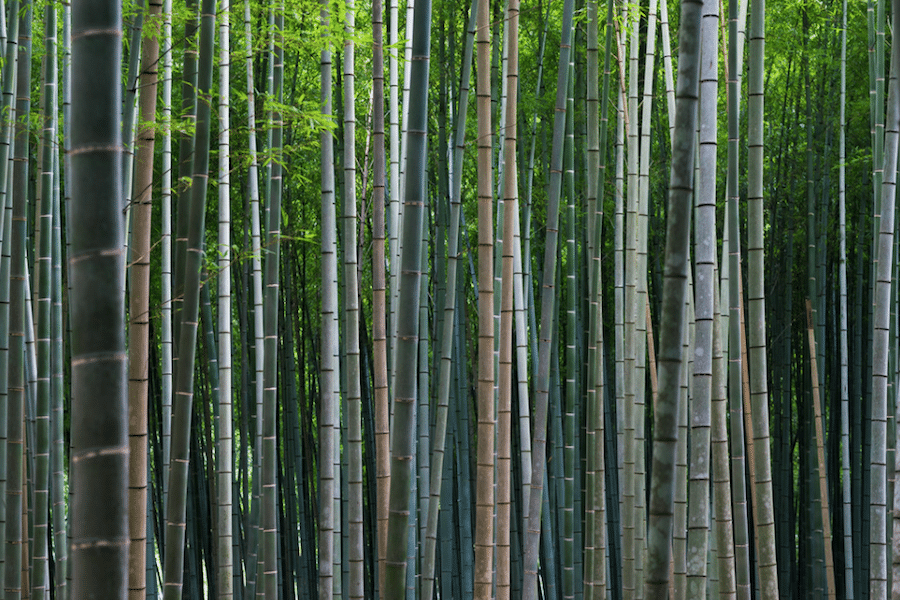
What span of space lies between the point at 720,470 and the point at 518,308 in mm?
1631

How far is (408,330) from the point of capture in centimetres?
209

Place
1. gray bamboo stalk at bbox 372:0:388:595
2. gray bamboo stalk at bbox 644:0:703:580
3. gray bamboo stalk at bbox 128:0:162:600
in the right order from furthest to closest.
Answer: gray bamboo stalk at bbox 372:0:388:595, gray bamboo stalk at bbox 128:0:162:600, gray bamboo stalk at bbox 644:0:703:580

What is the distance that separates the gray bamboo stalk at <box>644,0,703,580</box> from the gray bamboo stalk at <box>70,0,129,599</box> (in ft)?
2.77

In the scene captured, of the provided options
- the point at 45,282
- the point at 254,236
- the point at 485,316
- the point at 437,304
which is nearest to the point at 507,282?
the point at 485,316

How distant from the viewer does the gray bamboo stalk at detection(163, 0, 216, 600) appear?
248cm

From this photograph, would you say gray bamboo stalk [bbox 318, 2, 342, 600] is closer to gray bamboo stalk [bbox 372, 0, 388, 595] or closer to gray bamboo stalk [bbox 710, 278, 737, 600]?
gray bamboo stalk [bbox 372, 0, 388, 595]

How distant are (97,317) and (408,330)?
0.98m

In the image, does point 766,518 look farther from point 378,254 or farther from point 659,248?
point 659,248

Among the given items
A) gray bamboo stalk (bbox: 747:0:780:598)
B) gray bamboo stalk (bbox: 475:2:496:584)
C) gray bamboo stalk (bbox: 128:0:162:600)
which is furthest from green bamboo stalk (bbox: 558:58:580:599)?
gray bamboo stalk (bbox: 128:0:162:600)

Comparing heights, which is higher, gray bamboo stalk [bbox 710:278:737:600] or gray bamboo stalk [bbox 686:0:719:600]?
gray bamboo stalk [bbox 686:0:719:600]

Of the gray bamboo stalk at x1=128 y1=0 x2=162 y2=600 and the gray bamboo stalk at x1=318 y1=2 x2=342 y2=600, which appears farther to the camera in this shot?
the gray bamboo stalk at x1=318 y1=2 x2=342 y2=600

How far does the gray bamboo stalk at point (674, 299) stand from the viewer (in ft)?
4.87

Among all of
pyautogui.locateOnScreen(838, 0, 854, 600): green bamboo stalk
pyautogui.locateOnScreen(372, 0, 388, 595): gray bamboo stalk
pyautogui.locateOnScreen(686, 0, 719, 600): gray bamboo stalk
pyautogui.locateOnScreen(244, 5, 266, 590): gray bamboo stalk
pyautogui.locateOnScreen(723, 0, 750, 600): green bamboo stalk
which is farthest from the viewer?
pyautogui.locateOnScreen(838, 0, 854, 600): green bamboo stalk

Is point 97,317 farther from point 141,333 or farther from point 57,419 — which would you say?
point 57,419
